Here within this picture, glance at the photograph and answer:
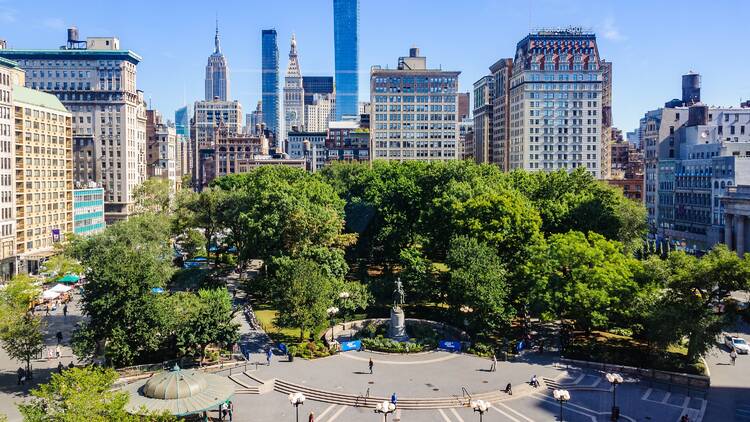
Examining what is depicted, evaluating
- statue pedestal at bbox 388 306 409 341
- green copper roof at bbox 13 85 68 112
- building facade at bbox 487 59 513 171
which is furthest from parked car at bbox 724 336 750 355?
building facade at bbox 487 59 513 171

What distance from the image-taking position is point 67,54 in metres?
140

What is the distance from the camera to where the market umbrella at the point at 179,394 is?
34.4 metres

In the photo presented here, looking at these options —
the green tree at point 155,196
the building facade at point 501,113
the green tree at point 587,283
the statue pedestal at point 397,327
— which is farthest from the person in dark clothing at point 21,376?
the building facade at point 501,113

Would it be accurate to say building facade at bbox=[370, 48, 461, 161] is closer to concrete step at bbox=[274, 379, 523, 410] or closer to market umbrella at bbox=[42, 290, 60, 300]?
market umbrella at bbox=[42, 290, 60, 300]

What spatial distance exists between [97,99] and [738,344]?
135m

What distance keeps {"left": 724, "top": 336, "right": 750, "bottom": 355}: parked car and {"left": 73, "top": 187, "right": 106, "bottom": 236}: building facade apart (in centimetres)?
9920

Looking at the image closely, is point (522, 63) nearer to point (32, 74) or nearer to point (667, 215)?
point (667, 215)

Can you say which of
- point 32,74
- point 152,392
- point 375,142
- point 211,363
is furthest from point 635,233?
point 32,74

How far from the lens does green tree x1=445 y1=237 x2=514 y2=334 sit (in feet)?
174

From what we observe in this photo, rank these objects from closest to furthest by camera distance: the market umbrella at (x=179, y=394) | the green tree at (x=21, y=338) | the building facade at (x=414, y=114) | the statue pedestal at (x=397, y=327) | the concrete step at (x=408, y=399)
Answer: the market umbrella at (x=179, y=394), the concrete step at (x=408, y=399), the green tree at (x=21, y=338), the statue pedestal at (x=397, y=327), the building facade at (x=414, y=114)

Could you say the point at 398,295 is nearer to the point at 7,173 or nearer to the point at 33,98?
the point at 7,173

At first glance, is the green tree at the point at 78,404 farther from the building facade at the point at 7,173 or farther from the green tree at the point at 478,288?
the building facade at the point at 7,173

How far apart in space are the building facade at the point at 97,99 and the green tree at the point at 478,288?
106 m

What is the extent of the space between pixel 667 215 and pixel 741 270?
80.7 m
